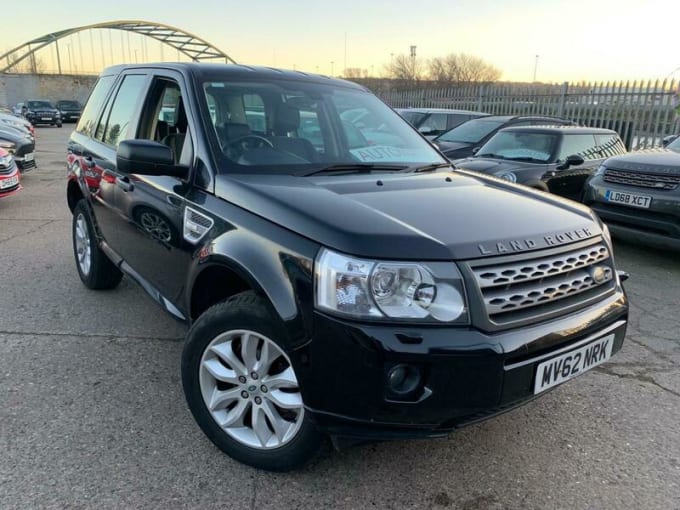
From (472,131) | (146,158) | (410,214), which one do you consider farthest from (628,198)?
(146,158)

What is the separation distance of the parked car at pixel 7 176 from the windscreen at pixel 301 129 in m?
6.51

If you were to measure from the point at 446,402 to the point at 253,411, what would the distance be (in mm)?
→ 886

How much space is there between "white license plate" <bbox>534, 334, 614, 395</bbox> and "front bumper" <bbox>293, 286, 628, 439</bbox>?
5cm

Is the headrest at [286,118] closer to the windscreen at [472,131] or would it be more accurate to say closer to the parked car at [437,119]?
the windscreen at [472,131]

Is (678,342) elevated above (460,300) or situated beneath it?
situated beneath

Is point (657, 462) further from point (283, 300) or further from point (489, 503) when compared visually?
point (283, 300)

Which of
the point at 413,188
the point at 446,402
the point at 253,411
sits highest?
the point at 413,188

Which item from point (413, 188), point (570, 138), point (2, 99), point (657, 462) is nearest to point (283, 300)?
point (413, 188)

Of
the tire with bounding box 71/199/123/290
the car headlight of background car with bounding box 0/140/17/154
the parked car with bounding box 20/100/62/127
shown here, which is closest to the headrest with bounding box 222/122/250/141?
the tire with bounding box 71/199/123/290

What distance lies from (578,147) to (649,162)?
1857 millimetres

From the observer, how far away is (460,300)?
194 centimetres

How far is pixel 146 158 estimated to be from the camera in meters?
2.64

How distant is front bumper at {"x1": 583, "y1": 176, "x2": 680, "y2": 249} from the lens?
17.7 ft

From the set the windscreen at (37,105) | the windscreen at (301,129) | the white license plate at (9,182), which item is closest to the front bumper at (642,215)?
the windscreen at (301,129)
